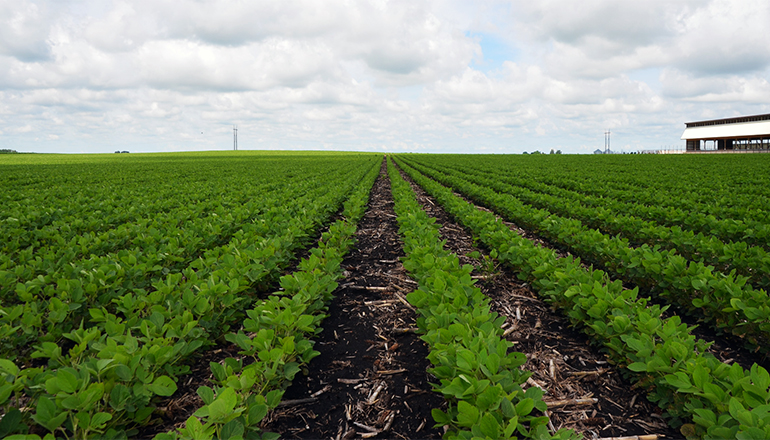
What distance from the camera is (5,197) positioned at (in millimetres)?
11812

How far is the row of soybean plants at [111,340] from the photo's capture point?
2100 mm

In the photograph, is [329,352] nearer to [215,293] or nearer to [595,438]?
[215,293]

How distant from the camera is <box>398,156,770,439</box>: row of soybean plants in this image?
2176 millimetres

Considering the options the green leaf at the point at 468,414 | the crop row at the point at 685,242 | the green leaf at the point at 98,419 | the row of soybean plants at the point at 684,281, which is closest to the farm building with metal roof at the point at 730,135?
the crop row at the point at 685,242

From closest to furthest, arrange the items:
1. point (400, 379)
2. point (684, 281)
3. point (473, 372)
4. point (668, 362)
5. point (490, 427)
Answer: point (490, 427)
point (473, 372)
point (668, 362)
point (400, 379)
point (684, 281)

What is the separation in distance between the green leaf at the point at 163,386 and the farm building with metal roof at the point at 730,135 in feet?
282

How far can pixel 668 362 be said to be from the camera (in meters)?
2.68

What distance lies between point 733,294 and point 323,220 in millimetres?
7015

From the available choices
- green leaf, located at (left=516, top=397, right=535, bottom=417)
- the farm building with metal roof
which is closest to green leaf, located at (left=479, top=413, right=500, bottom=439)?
green leaf, located at (left=516, top=397, right=535, bottom=417)

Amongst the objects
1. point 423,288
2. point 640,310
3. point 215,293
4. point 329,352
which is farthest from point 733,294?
point 215,293

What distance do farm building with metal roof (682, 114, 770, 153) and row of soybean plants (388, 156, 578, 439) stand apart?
275 feet

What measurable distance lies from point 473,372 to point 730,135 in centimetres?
9213

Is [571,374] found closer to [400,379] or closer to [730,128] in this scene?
[400,379]

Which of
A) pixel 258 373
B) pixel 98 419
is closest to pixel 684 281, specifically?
pixel 258 373
